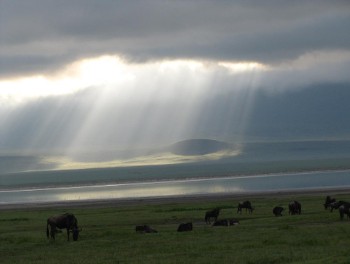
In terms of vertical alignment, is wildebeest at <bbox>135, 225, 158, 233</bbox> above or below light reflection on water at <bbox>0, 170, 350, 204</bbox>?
below

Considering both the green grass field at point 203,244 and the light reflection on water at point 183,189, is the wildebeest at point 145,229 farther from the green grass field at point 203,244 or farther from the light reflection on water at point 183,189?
the light reflection on water at point 183,189

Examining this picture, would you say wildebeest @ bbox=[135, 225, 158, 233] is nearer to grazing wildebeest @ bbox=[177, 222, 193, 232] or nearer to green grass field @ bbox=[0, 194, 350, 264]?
green grass field @ bbox=[0, 194, 350, 264]

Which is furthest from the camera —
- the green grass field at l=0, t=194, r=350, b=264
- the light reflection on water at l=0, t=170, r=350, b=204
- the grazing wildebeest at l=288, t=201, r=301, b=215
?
the light reflection on water at l=0, t=170, r=350, b=204

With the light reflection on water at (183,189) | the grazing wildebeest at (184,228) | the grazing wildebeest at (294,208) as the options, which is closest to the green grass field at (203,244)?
the grazing wildebeest at (184,228)

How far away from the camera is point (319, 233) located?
31.0 metres

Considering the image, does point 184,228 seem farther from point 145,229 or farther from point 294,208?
point 294,208

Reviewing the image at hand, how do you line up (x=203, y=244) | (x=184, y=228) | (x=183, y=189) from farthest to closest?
(x=183, y=189), (x=184, y=228), (x=203, y=244)

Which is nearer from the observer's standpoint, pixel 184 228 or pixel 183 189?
pixel 184 228

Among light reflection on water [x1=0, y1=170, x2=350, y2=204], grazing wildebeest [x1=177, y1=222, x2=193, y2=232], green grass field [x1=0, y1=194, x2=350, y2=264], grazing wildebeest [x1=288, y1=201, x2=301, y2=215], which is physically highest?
light reflection on water [x1=0, y1=170, x2=350, y2=204]

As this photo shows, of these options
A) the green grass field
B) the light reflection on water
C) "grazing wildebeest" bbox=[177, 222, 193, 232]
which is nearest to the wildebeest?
the green grass field

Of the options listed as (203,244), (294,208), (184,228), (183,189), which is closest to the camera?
(203,244)

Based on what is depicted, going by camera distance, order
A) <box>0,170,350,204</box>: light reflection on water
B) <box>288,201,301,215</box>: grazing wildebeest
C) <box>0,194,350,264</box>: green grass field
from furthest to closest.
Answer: <box>0,170,350,204</box>: light reflection on water, <box>288,201,301,215</box>: grazing wildebeest, <box>0,194,350,264</box>: green grass field

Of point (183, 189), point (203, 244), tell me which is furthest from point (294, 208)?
point (183, 189)

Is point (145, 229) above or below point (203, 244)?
above
